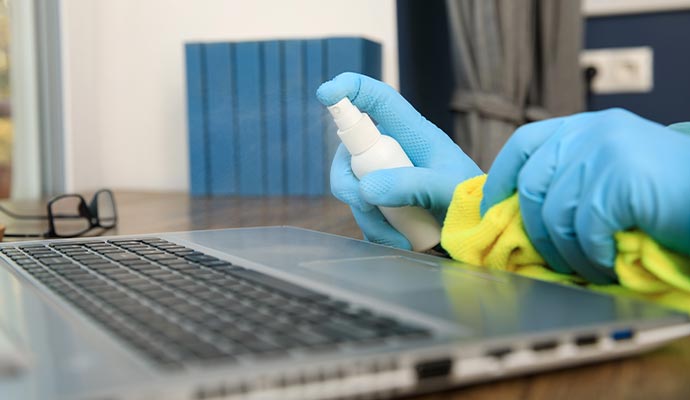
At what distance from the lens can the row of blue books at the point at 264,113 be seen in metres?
1.78

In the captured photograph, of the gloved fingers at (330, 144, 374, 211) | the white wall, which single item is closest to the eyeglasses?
the gloved fingers at (330, 144, 374, 211)

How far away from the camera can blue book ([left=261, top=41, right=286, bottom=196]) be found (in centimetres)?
182

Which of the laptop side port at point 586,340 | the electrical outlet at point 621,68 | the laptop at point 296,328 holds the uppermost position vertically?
the electrical outlet at point 621,68

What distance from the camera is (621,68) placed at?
1783 mm

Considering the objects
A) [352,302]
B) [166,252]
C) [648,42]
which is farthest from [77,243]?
[648,42]

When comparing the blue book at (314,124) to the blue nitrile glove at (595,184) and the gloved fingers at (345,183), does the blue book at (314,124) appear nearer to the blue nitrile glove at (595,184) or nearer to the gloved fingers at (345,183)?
the gloved fingers at (345,183)

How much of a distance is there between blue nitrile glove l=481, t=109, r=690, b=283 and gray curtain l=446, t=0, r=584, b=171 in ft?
3.73

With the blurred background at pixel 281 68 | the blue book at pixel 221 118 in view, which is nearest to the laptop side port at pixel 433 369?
the blurred background at pixel 281 68

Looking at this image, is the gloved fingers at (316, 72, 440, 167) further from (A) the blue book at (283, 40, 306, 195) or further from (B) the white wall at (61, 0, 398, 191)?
(B) the white wall at (61, 0, 398, 191)

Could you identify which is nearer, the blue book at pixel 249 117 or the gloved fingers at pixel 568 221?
the gloved fingers at pixel 568 221

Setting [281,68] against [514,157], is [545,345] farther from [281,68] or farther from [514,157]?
[281,68]

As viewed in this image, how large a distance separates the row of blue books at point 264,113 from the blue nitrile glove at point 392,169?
103 cm

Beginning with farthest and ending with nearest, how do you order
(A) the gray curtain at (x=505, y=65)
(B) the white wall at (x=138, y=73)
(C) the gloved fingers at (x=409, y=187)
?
(B) the white wall at (x=138, y=73)
(A) the gray curtain at (x=505, y=65)
(C) the gloved fingers at (x=409, y=187)

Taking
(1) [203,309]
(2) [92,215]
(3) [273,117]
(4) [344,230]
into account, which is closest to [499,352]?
(1) [203,309]
